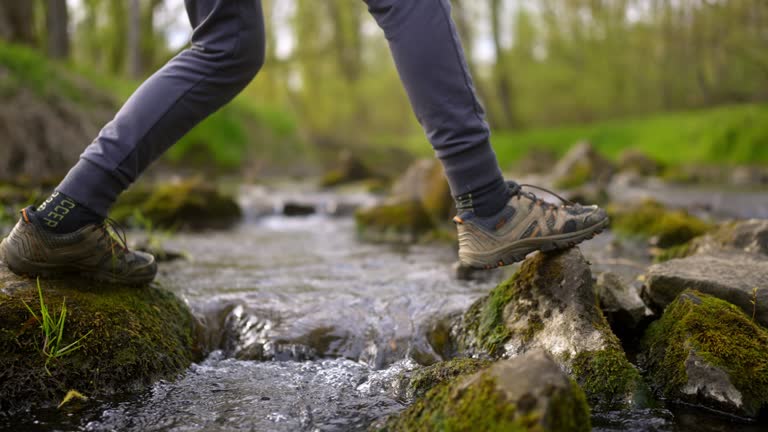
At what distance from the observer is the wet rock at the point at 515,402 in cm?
137

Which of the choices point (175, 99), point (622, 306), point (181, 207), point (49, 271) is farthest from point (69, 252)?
point (181, 207)

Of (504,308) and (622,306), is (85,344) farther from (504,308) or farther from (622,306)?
(622,306)

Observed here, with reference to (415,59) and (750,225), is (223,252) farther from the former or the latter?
(750,225)

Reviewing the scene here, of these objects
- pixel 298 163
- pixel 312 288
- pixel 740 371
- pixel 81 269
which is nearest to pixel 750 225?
pixel 740 371

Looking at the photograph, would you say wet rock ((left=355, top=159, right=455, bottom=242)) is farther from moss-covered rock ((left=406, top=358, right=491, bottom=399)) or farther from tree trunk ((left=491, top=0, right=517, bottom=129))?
tree trunk ((left=491, top=0, right=517, bottom=129))

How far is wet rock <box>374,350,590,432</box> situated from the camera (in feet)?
4.48

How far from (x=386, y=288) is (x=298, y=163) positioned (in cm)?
1163

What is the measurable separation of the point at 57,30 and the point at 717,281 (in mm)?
12598

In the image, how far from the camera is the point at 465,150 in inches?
77.7

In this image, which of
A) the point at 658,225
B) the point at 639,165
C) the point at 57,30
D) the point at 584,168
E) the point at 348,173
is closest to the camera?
the point at 658,225

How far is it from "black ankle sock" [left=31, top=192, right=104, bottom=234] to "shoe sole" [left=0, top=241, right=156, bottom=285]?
0.59 feet

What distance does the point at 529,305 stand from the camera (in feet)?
7.61

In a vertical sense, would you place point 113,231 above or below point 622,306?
above

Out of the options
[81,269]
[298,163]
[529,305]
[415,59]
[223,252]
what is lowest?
[298,163]
